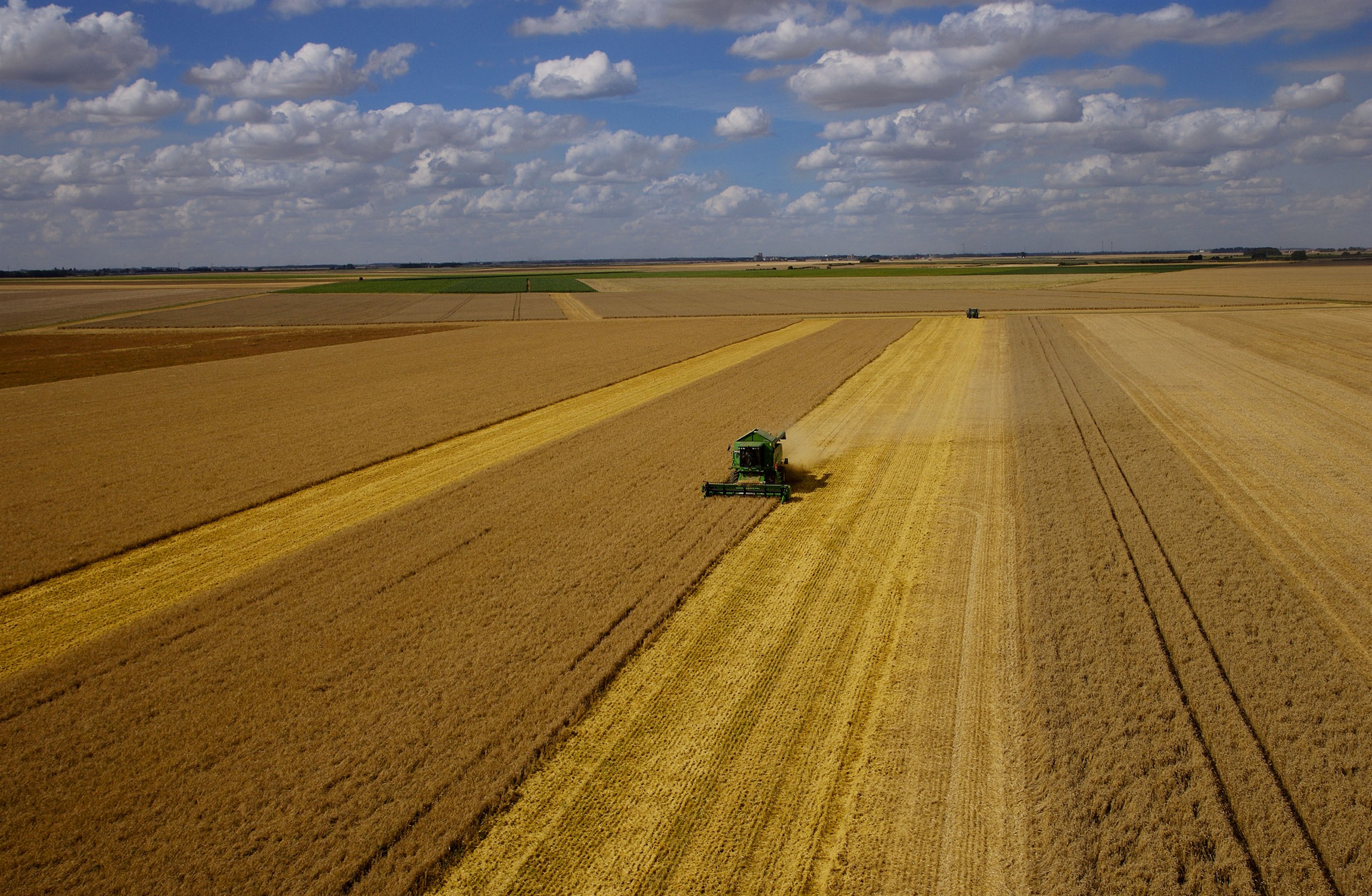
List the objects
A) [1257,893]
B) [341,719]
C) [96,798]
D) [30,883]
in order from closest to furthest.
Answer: [1257,893], [30,883], [96,798], [341,719]

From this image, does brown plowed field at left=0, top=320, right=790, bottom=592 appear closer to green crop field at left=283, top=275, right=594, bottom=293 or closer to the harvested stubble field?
the harvested stubble field

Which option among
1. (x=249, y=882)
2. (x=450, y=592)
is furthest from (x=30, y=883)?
(x=450, y=592)

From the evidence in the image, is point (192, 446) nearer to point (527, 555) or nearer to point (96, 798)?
point (527, 555)

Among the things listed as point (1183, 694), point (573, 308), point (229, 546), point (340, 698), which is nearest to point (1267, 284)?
point (573, 308)

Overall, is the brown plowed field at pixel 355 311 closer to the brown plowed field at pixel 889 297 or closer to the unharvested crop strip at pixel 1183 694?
the brown plowed field at pixel 889 297

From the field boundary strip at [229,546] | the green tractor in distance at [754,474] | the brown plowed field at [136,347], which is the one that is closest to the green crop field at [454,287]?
the brown plowed field at [136,347]

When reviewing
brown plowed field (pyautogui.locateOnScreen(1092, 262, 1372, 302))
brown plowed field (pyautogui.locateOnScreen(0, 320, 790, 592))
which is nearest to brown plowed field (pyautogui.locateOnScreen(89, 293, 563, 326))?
brown plowed field (pyautogui.locateOnScreen(0, 320, 790, 592))
